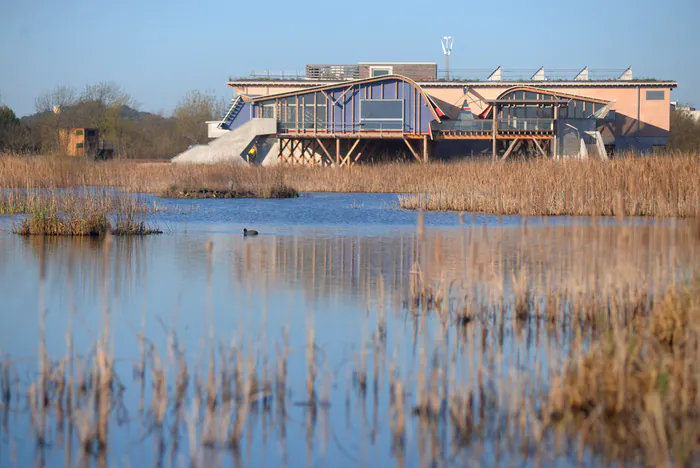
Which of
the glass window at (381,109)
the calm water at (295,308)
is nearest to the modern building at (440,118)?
the glass window at (381,109)

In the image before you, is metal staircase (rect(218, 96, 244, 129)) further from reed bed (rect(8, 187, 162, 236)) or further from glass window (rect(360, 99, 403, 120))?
reed bed (rect(8, 187, 162, 236))

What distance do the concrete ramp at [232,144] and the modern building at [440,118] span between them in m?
0.07

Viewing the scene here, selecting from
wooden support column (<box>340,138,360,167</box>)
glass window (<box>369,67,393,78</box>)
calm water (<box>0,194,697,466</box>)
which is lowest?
calm water (<box>0,194,697,466</box>)

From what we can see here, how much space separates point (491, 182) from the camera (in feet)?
81.4

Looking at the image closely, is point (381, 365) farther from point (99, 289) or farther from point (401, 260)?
point (401, 260)

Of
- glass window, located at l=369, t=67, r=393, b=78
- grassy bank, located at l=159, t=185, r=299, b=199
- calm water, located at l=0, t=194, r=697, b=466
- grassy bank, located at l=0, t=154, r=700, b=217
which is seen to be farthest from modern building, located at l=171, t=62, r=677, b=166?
calm water, located at l=0, t=194, r=697, b=466

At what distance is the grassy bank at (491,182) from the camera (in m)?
20.4

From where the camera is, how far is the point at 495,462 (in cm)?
536

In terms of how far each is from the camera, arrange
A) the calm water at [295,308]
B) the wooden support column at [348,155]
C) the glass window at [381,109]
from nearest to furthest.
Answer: the calm water at [295,308], the wooden support column at [348,155], the glass window at [381,109]

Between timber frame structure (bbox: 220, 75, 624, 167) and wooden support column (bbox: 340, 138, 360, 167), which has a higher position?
timber frame structure (bbox: 220, 75, 624, 167)

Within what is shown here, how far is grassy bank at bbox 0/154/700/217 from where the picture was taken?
20375 mm

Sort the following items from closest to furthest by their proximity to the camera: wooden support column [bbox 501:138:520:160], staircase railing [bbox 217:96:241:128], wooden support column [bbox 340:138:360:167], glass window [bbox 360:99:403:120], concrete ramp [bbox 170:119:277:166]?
wooden support column [bbox 501:138:520:160] < concrete ramp [bbox 170:119:277:166] < wooden support column [bbox 340:138:360:167] < glass window [bbox 360:99:403:120] < staircase railing [bbox 217:96:241:128]

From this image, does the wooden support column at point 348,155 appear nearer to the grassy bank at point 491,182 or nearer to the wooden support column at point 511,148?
the wooden support column at point 511,148

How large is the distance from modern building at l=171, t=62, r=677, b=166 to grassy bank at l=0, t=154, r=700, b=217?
12.3m
